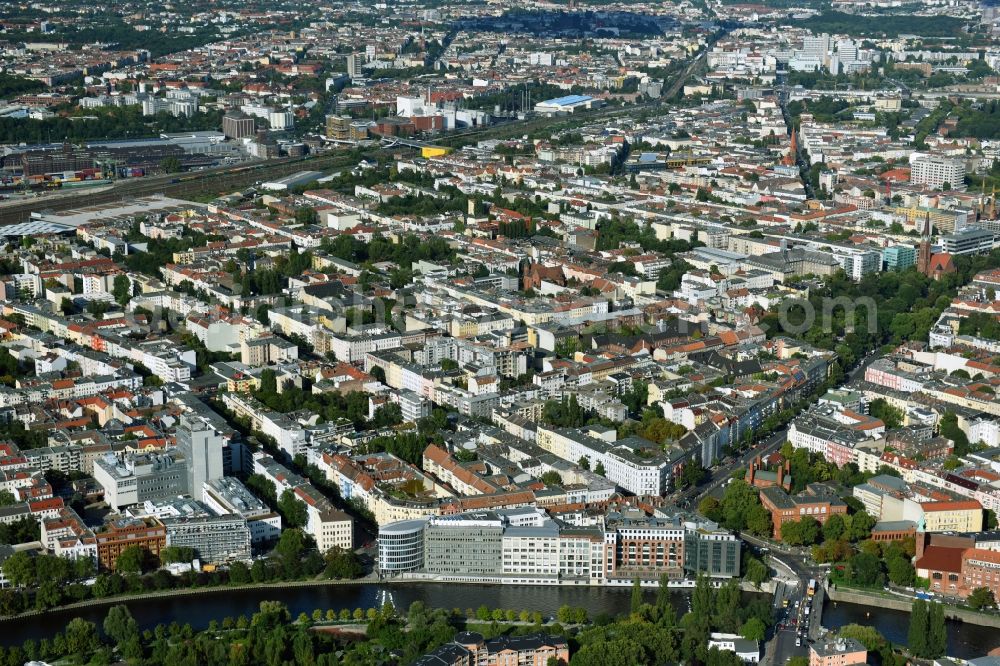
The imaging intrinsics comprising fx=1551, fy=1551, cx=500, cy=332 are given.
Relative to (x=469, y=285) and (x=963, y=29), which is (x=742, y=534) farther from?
(x=963, y=29)

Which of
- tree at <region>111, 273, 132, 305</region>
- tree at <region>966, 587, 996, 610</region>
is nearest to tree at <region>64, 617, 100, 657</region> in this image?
tree at <region>966, 587, 996, 610</region>

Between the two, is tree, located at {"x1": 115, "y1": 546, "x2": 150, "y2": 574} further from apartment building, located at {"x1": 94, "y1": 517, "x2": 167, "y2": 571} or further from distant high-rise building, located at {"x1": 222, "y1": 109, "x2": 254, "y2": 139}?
distant high-rise building, located at {"x1": 222, "y1": 109, "x2": 254, "y2": 139}

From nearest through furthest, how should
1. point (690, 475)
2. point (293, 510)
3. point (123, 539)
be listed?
1. point (123, 539)
2. point (293, 510)
3. point (690, 475)

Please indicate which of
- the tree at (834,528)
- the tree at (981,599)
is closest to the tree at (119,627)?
the tree at (834,528)

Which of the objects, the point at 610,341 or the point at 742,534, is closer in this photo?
the point at 742,534

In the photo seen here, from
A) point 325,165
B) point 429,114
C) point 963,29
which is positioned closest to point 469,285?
point 325,165

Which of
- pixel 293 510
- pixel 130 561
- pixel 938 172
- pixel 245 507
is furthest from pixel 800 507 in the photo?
pixel 938 172

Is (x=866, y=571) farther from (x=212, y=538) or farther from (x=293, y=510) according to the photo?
(x=212, y=538)
